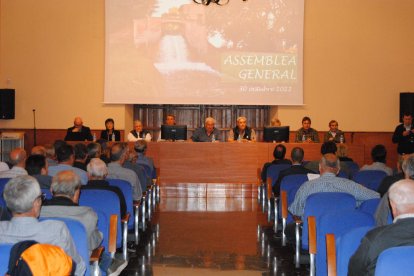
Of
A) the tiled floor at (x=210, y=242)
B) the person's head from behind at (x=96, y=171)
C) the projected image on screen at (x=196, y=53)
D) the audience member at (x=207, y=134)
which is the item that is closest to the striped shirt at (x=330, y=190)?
the tiled floor at (x=210, y=242)

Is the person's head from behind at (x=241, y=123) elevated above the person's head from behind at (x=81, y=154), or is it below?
above

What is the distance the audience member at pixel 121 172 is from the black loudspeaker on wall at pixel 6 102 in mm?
7048

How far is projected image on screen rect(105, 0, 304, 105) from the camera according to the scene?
13.5 meters

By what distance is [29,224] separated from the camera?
3.35 meters

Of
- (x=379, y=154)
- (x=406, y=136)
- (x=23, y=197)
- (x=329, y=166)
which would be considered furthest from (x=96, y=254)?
(x=406, y=136)

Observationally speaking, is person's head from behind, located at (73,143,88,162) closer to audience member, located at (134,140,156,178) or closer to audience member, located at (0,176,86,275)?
audience member, located at (134,140,156,178)

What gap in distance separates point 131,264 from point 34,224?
300 cm

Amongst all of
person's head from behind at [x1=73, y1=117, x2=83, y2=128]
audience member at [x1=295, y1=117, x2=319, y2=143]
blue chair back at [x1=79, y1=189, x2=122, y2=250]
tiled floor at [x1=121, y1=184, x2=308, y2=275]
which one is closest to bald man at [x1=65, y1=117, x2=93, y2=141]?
person's head from behind at [x1=73, y1=117, x2=83, y2=128]

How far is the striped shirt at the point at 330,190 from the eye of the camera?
554 cm

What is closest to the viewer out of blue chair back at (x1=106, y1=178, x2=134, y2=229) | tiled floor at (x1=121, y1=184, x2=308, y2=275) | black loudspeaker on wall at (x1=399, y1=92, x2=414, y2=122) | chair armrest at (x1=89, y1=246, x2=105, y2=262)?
chair armrest at (x1=89, y1=246, x2=105, y2=262)

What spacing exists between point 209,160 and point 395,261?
8501 millimetres

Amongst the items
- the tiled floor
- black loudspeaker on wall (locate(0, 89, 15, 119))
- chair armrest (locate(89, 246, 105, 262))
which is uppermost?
black loudspeaker on wall (locate(0, 89, 15, 119))

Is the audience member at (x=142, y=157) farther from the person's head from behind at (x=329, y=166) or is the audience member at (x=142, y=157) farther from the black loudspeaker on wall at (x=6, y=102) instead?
the black loudspeaker on wall at (x=6, y=102)

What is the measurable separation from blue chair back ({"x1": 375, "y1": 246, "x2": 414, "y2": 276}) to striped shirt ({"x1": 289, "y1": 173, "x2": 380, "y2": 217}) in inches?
106
